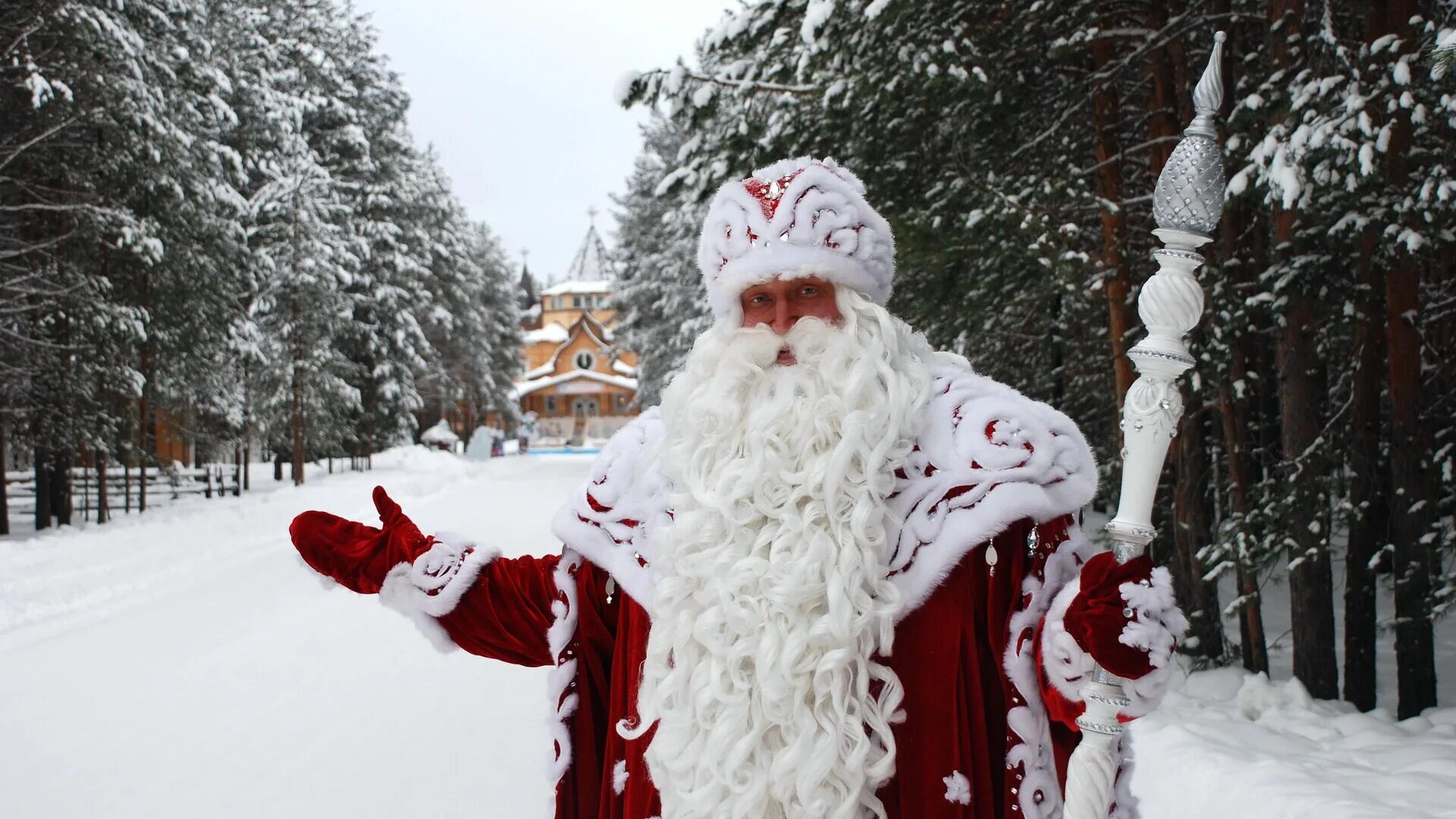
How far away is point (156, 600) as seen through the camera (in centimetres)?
1019

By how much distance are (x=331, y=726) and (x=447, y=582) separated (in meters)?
4.23

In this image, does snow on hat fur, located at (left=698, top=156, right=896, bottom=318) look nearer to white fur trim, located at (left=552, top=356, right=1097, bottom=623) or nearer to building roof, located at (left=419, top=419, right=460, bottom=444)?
white fur trim, located at (left=552, top=356, right=1097, bottom=623)

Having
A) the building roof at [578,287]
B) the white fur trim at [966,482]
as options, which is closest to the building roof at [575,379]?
the building roof at [578,287]

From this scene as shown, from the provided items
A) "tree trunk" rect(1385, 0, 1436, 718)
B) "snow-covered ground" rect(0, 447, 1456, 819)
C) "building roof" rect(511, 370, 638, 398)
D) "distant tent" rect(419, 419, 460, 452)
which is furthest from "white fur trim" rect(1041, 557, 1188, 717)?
"building roof" rect(511, 370, 638, 398)

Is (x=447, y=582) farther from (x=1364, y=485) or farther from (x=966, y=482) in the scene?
(x=1364, y=485)

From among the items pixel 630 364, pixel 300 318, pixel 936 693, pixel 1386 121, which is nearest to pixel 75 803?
pixel 936 693

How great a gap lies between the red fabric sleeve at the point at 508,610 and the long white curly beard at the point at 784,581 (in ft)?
1.33

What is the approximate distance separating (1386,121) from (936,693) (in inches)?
176

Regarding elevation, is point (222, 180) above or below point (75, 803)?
above

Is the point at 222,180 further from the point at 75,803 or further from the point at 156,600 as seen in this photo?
the point at 75,803

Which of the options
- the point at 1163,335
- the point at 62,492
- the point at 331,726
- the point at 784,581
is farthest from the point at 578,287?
the point at 1163,335

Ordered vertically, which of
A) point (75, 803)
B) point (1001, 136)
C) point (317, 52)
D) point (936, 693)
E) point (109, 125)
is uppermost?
point (317, 52)

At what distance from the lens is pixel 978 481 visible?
206cm

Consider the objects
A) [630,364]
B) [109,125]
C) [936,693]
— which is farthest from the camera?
[630,364]
